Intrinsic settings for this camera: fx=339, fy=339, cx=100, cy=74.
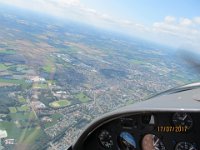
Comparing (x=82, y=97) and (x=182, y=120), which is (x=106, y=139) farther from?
(x=82, y=97)

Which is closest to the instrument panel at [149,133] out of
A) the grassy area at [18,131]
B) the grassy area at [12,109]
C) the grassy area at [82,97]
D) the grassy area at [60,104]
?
the grassy area at [18,131]

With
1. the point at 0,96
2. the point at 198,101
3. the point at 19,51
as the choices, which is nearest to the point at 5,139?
the point at 198,101

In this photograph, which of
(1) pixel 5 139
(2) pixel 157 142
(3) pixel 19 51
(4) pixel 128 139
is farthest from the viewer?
(3) pixel 19 51

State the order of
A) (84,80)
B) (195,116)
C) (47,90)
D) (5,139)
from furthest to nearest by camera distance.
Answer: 1. (84,80)
2. (47,90)
3. (5,139)
4. (195,116)

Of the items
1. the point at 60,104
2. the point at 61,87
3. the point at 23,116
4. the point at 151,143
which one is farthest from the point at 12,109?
the point at 151,143

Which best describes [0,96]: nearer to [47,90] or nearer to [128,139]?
[47,90]

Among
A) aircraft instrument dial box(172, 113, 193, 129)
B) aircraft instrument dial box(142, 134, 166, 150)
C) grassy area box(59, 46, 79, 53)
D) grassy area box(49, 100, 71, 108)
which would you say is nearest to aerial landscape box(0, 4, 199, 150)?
grassy area box(49, 100, 71, 108)

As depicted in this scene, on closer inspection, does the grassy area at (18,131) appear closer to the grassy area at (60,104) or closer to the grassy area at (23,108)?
the grassy area at (23,108)
